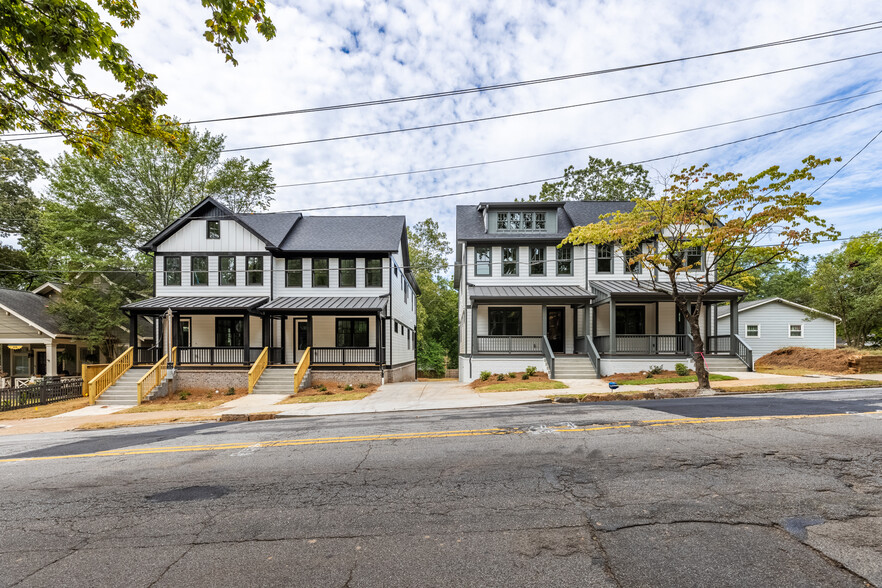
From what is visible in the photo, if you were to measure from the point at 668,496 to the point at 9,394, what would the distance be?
2334 cm

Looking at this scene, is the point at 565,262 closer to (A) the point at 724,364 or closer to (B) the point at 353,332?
(A) the point at 724,364

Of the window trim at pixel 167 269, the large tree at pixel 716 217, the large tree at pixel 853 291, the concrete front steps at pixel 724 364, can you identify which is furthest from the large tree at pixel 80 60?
the large tree at pixel 853 291

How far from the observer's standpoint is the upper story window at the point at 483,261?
22.6m

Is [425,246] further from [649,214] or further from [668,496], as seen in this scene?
[668,496]

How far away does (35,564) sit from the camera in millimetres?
3422

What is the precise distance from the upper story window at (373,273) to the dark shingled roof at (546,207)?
4.55 metres

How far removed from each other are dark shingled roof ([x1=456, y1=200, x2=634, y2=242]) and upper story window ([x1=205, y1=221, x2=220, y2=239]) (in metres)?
13.0

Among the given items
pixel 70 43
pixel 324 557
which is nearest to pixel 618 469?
pixel 324 557

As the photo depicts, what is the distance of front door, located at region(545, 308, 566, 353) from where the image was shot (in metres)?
23.2

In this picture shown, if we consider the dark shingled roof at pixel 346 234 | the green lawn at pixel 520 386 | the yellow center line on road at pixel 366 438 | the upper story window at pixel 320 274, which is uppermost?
the dark shingled roof at pixel 346 234

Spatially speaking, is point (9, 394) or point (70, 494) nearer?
point (70, 494)

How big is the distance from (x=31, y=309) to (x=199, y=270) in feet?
39.9

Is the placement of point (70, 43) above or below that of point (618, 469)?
above

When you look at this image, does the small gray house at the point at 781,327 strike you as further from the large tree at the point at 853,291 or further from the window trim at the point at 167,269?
the window trim at the point at 167,269
